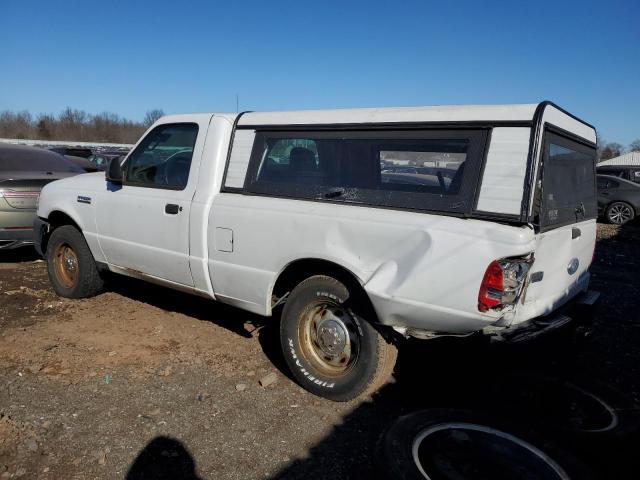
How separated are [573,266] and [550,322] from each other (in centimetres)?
62

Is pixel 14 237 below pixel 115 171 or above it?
below

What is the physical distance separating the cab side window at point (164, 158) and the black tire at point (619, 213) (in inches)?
548

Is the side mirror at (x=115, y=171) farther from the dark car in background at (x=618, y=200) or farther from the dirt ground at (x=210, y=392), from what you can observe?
the dark car in background at (x=618, y=200)

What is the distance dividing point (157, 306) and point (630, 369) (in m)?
4.54

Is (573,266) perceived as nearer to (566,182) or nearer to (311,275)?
(566,182)

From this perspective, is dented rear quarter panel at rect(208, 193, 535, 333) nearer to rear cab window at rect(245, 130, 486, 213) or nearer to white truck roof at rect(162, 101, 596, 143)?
rear cab window at rect(245, 130, 486, 213)

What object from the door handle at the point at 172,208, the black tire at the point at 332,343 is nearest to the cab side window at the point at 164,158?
the door handle at the point at 172,208

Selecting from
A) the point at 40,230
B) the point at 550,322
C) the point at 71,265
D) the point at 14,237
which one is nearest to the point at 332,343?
the point at 550,322

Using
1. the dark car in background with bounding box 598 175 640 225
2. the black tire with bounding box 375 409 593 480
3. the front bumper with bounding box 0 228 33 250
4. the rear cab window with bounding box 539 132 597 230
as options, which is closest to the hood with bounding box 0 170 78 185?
the front bumper with bounding box 0 228 33 250

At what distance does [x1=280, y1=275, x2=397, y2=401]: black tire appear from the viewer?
3312 mm

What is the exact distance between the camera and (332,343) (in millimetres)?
3525

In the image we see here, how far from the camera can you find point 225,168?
4047mm

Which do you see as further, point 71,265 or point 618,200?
point 618,200

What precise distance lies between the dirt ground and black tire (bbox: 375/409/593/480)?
7.1 inches
